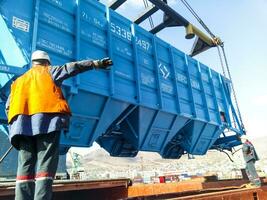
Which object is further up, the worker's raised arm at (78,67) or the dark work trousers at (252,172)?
the worker's raised arm at (78,67)

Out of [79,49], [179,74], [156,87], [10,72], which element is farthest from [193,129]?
[10,72]

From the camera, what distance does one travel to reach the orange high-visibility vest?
2.68 metres

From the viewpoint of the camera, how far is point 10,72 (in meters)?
4.98

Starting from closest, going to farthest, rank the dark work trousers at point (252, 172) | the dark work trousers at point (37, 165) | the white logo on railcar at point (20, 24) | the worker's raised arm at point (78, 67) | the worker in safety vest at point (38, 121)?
1. the dark work trousers at point (37, 165)
2. the worker in safety vest at point (38, 121)
3. the worker's raised arm at point (78, 67)
4. the white logo on railcar at point (20, 24)
5. the dark work trousers at point (252, 172)

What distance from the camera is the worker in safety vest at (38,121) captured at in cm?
262

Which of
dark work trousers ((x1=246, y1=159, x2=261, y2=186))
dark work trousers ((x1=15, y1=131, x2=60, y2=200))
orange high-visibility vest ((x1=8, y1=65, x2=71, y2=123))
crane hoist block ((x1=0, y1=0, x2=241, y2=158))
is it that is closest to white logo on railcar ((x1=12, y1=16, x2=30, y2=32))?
crane hoist block ((x1=0, y1=0, x2=241, y2=158))

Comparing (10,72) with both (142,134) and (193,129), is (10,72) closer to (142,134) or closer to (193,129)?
(142,134)

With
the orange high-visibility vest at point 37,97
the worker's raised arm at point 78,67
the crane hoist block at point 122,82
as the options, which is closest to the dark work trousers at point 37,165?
the orange high-visibility vest at point 37,97

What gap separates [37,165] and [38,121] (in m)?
0.35

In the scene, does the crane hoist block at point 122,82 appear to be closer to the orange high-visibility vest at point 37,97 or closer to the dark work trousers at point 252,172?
the orange high-visibility vest at point 37,97

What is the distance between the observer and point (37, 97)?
8.82ft

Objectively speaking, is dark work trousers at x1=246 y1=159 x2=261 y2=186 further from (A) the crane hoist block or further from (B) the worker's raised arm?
(B) the worker's raised arm

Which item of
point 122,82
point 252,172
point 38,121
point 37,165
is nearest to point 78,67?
point 38,121

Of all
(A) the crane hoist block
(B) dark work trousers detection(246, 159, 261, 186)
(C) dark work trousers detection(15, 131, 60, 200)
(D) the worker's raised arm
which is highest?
(A) the crane hoist block
